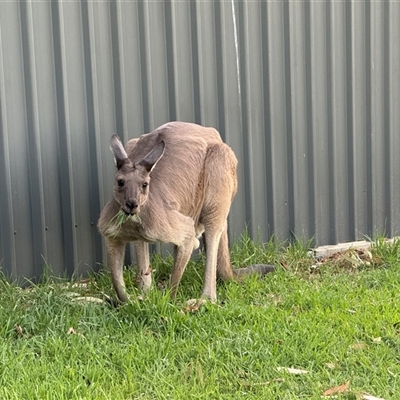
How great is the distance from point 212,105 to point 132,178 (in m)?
1.68

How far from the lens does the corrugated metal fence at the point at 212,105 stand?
207 inches

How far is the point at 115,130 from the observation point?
5.59 m

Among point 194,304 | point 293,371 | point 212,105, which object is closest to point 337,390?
point 293,371

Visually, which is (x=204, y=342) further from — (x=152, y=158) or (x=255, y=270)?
(x=255, y=270)

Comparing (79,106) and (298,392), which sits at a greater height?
(79,106)

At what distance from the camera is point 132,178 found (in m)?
4.49

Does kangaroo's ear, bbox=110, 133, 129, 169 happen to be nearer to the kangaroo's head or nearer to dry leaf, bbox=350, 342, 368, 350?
the kangaroo's head

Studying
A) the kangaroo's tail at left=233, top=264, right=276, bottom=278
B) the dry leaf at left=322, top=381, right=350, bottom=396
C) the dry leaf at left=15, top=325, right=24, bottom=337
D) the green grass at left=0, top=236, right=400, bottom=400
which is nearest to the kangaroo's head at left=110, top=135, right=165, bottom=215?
the green grass at left=0, top=236, right=400, bottom=400

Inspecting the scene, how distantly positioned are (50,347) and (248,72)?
3.03 metres

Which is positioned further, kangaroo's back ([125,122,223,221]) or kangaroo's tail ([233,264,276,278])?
kangaroo's tail ([233,264,276,278])

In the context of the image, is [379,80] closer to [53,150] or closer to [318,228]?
[318,228]

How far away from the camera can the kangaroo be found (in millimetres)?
4570

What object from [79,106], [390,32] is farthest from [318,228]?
[79,106]

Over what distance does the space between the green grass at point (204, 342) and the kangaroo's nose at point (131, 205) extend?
1.75 ft
